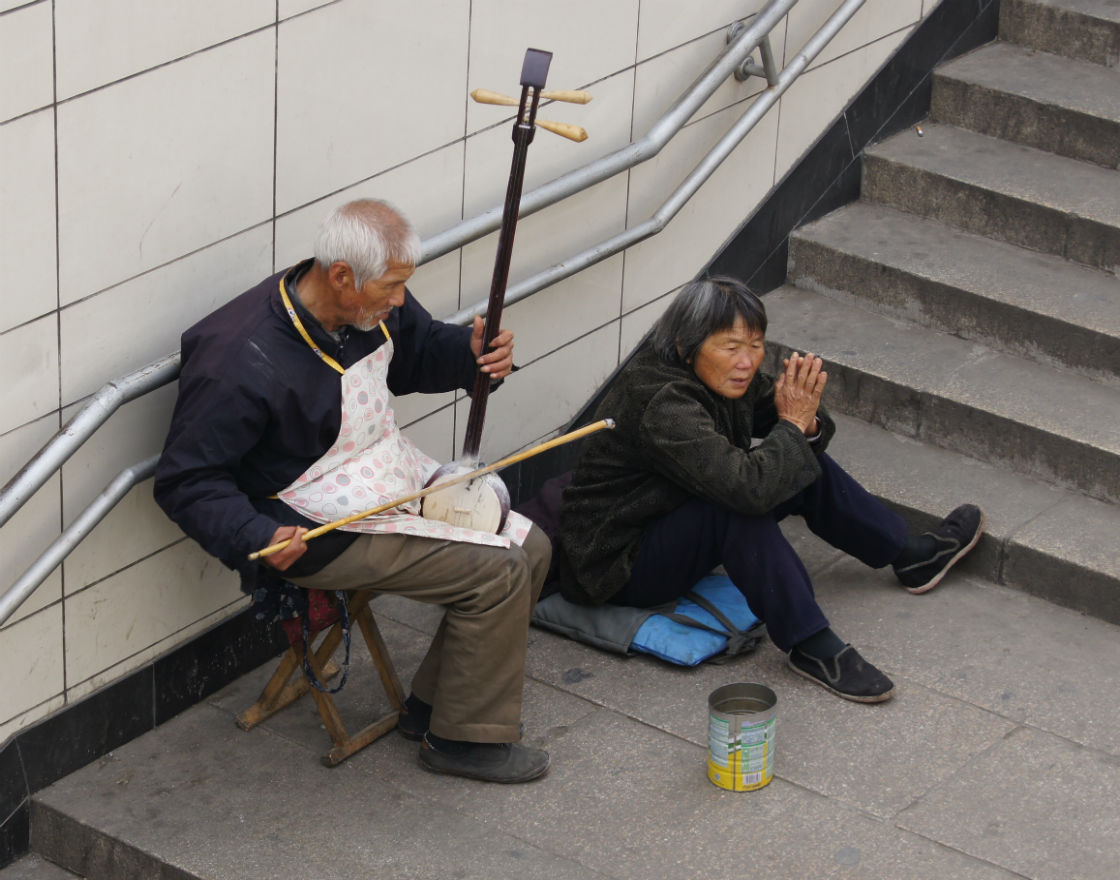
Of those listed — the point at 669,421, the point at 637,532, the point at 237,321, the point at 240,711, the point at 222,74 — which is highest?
the point at 222,74

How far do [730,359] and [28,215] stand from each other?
178cm

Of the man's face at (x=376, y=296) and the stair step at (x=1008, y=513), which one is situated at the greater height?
the man's face at (x=376, y=296)

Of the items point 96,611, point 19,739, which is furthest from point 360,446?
point 19,739

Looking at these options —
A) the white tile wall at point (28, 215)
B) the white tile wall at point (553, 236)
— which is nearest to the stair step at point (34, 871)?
the white tile wall at point (28, 215)

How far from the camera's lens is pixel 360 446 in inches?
154

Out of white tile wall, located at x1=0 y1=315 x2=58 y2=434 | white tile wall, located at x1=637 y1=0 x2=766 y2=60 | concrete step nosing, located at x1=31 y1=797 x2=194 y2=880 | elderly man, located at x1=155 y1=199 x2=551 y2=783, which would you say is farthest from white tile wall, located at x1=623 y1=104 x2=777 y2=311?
concrete step nosing, located at x1=31 y1=797 x2=194 y2=880

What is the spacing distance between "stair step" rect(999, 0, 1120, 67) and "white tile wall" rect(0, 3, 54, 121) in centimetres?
413

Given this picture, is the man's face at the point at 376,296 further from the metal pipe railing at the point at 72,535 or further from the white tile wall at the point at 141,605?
the white tile wall at the point at 141,605

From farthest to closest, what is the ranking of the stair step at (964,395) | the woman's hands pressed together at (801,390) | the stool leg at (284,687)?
the stair step at (964,395), the woman's hands pressed together at (801,390), the stool leg at (284,687)

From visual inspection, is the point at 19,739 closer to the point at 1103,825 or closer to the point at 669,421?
the point at 669,421

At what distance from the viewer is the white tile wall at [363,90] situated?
3971 mm

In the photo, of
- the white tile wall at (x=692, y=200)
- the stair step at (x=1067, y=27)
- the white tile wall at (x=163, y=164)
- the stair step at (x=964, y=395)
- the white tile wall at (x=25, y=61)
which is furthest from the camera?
the stair step at (x=1067, y=27)

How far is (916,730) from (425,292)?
170 cm

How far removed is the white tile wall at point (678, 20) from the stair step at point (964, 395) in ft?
3.33
